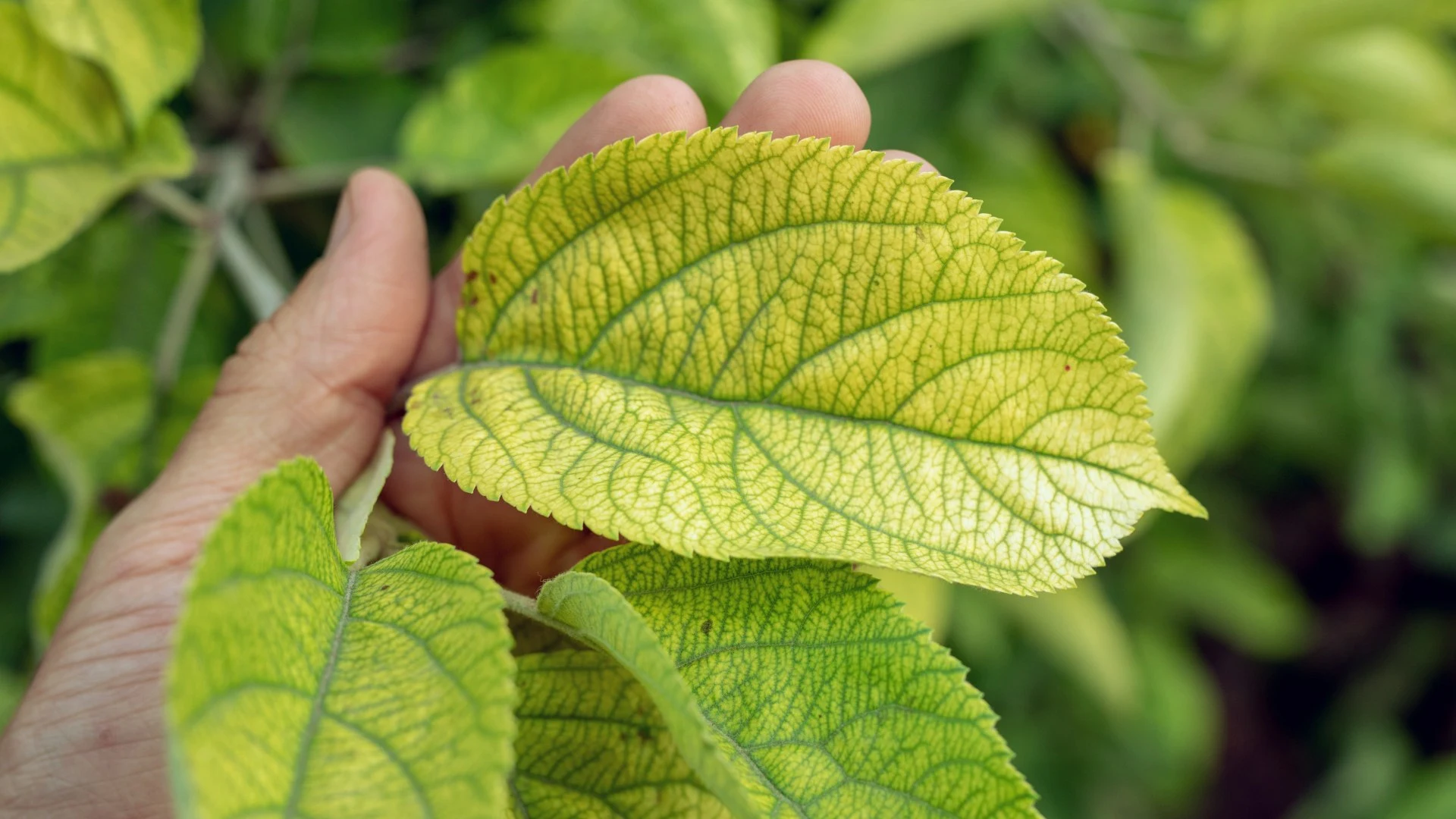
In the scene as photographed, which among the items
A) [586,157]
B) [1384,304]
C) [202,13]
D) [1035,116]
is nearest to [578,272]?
[586,157]

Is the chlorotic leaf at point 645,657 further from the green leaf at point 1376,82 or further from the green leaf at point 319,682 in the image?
the green leaf at point 1376,82

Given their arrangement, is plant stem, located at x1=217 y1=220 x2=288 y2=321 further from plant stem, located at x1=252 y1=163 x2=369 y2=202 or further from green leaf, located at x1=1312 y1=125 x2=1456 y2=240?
green leaf, located at x1=1312 y1=125 x2=1456 y2=240

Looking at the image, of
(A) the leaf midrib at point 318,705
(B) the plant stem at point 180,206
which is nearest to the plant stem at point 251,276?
(B) the plant stem at point 180,206

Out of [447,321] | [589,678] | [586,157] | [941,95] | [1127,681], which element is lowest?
[1127,681]

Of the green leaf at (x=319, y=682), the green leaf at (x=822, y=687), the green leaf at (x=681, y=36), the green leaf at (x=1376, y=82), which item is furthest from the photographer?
the green leaf at (x=1376, y=82)

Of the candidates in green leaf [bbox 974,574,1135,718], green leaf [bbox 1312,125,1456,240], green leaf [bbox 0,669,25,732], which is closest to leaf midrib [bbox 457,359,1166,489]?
green leaf [bbox 0,669,25,732]

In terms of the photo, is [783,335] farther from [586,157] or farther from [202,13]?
[202,13]
